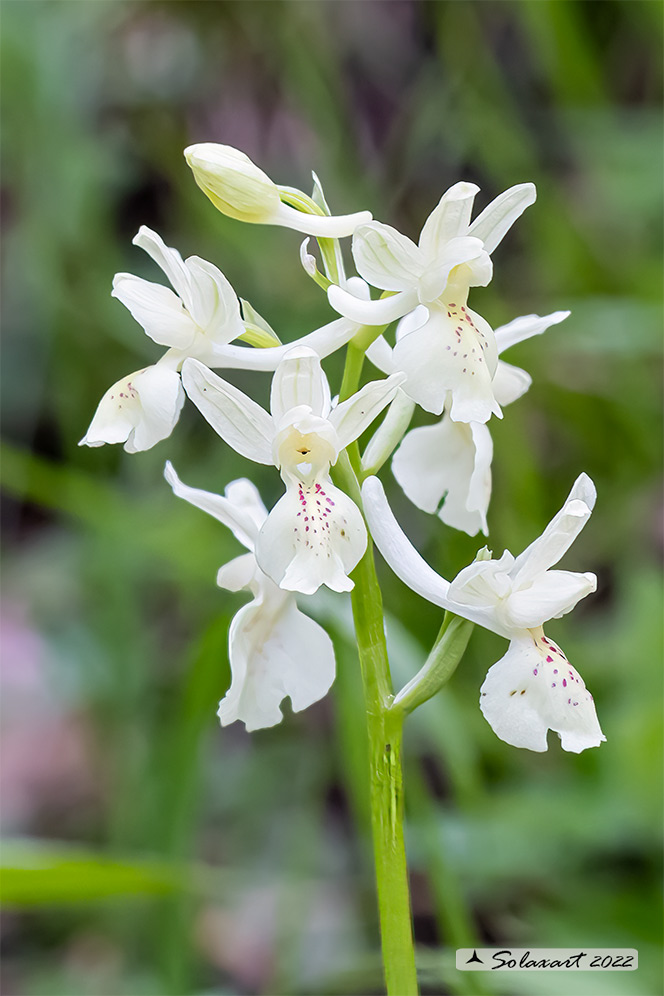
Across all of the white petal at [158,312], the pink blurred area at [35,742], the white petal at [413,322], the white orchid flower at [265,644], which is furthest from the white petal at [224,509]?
the pink blurred area at [35,742]

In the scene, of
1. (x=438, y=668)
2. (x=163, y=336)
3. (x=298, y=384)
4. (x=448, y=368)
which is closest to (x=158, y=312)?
(x=163, y=336)

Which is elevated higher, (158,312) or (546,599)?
(158,312)

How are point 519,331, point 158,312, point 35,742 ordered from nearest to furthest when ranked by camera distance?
1. point 158,312
2. point 519,331
3. point 35,742

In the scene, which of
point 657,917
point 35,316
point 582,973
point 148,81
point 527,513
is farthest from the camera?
point 148,81

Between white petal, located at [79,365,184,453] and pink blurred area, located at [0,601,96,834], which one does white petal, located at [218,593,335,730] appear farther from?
pink blurred area, located at [0,601,96,834]

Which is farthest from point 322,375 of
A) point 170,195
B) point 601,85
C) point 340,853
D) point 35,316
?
point 170,195

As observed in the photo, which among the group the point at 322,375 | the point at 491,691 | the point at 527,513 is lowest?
the point at 491,691

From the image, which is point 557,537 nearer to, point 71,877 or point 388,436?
point 388,436

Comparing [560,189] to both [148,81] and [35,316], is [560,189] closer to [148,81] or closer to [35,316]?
[148,81]
